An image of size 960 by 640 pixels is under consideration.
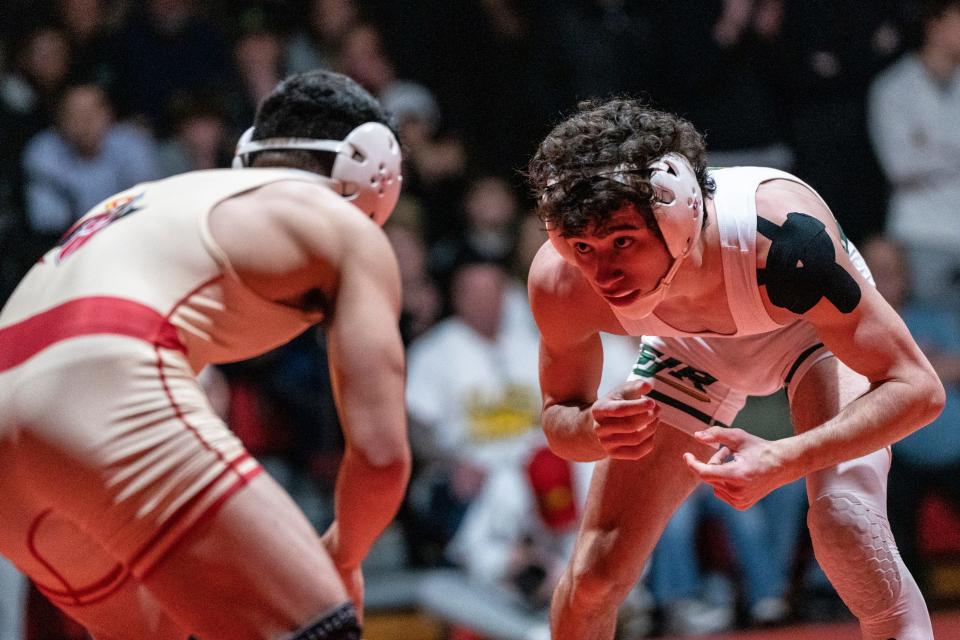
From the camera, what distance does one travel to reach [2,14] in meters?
6.50

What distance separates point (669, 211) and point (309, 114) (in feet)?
2.51

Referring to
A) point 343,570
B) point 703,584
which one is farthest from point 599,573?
point 703,584

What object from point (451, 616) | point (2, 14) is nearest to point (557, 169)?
point (451, 616)

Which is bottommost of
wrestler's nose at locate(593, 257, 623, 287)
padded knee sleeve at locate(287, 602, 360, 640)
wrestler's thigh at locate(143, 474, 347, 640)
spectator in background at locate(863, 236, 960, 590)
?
spectator in background at locate(863, 236, 960, 590)

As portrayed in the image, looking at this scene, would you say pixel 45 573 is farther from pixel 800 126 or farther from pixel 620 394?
pixel 800 126

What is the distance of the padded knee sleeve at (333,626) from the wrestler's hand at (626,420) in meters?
0.74

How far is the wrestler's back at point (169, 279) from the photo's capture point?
7.29 feet

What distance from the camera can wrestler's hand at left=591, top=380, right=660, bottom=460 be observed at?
8.55 ft

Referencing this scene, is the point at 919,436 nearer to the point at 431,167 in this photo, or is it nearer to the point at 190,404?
the point at 431,167

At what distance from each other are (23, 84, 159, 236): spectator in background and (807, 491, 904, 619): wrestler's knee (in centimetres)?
435

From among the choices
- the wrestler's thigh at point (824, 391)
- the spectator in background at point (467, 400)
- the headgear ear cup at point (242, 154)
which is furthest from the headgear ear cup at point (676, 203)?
the spectator in background at point (467, 400)

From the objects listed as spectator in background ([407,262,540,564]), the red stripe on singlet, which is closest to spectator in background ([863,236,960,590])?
spectator in background ([407,262,540,564])

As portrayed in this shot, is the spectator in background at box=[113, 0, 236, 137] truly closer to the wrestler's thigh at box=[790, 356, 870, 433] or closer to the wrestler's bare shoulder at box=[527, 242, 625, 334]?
the wrestler's bare shoulder at box=[527, 242, 625, 334]

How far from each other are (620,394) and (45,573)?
1185mm
